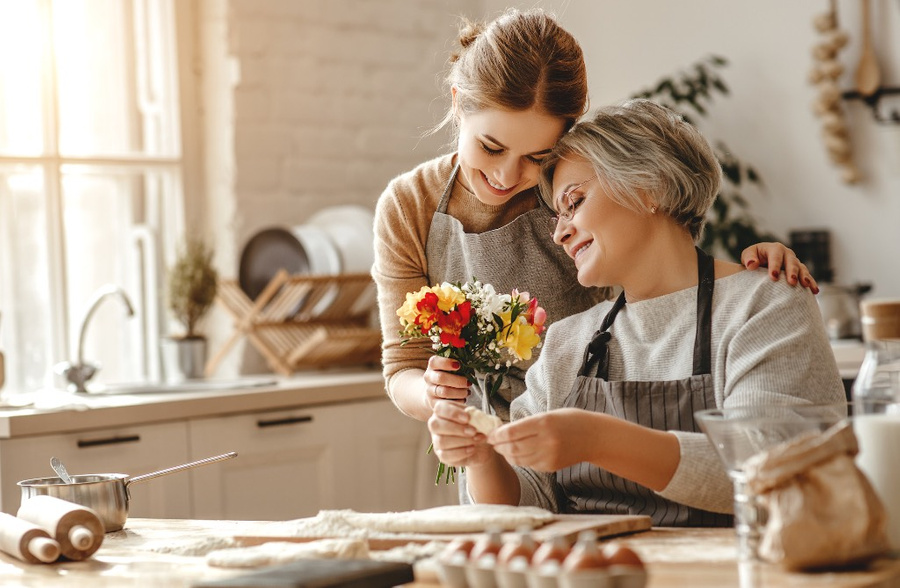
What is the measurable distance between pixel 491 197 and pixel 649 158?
355mm

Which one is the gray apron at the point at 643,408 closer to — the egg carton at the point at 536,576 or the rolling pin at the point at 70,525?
the egg carton at the point at 536,576

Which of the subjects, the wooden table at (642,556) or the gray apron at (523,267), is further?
the gray apron at (523,267)

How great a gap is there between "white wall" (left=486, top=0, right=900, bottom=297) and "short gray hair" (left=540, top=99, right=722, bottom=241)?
2309mm

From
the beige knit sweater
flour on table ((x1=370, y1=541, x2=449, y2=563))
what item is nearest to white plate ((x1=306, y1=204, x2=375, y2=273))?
the beige knit sweater

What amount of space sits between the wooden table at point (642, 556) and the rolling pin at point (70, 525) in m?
0.02

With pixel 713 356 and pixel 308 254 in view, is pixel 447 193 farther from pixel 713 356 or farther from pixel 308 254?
pixel 308 254

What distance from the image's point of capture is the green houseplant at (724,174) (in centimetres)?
438

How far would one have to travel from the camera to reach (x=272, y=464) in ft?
12.1

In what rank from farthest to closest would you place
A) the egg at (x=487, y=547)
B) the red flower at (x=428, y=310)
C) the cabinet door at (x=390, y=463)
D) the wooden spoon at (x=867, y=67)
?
the wooden spoon at (x=867, y=67) → the cabinet door at (x=390, y=463) → the red flower at (x=428, y=310) → the egg at (x=487, y=547)

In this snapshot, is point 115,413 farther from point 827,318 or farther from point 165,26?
point 827,318

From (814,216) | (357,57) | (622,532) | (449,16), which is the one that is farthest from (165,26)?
(622,532)

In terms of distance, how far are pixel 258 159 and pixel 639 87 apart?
5.21 feet

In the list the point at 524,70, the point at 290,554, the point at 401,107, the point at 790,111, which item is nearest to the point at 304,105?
the point at 401,107

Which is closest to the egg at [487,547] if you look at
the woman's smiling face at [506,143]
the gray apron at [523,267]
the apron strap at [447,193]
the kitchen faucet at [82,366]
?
the woman's smiling face at [506,143]
